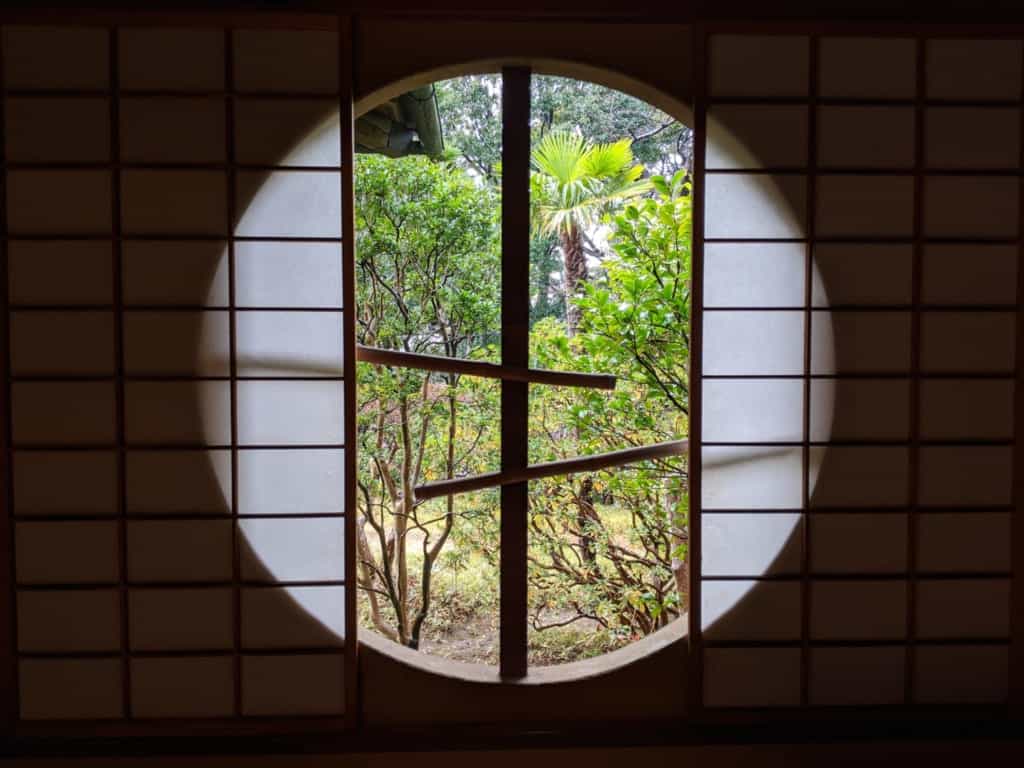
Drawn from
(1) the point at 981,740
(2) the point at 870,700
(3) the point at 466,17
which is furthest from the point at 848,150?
(1) the point at 981,740

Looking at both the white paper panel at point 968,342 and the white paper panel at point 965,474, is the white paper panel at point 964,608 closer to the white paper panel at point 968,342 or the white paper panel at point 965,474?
the white paper panel at point 965,474

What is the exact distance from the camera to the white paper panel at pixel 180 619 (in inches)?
86.2

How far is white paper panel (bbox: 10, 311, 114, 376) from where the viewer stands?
84.6 inches

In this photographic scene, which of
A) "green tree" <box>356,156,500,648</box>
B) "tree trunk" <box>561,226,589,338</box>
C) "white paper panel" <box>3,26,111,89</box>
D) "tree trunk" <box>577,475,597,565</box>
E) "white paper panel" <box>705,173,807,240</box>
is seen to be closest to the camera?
"white paper panel" <box>3,26,111,89</box>

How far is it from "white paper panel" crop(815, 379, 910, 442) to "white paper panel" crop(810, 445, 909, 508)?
0.06 metres

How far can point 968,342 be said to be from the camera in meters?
2.27

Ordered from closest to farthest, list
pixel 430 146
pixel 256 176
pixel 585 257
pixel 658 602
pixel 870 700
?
pixel 256 176 < pixel 870 700 < pixel 430 146 < pixel 658 602 < pixel 585 257

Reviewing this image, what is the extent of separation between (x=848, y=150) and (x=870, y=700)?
1811 millimetres

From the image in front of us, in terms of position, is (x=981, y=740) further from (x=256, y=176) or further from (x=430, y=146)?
(x=430, y=146)

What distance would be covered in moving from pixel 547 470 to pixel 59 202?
175 cm

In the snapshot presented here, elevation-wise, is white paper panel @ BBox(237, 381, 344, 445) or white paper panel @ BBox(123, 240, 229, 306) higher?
white paper panel @ BBox(123, 240, 229, 306)

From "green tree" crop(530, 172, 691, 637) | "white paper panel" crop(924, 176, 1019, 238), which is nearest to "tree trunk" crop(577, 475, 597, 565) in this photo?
"green tree" crop(530, 172, 691, 637)

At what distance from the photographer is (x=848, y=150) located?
7.29 feet

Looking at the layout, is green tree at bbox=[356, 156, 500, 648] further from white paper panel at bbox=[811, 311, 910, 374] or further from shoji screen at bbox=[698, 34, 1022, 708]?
white paper panel at bbox=[811, 311, 910, 374]
